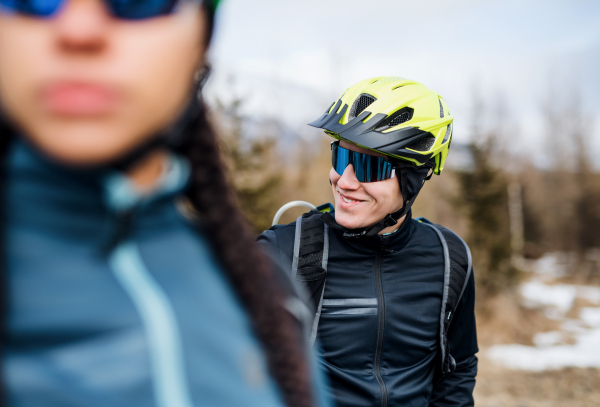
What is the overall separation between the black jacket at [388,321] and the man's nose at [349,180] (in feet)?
0.95

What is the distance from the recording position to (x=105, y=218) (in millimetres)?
644

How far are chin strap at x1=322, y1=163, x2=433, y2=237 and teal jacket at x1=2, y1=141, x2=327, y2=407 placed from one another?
160cm

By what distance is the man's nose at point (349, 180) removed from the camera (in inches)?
90.4

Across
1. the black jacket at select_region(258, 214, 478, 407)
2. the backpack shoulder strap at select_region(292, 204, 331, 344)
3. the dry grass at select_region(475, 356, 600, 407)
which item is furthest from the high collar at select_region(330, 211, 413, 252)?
the dry grass at select_region(475, 356, 600, 407)

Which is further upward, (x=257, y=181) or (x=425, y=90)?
(x=425, y=90)

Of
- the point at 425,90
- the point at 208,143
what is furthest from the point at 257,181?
the point at 208,143

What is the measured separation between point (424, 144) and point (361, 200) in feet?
1.93

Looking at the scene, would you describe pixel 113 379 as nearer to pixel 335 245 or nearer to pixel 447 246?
pixel 335 245

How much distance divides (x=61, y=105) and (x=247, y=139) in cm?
1415

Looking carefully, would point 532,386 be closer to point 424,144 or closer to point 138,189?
point 424,144

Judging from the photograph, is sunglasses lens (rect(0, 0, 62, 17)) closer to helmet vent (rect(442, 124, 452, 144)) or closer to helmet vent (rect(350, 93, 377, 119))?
helmet vent (rect(350, 93, 377, 119))

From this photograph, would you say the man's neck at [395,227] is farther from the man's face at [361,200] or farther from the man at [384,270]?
the man's face at [361,200]

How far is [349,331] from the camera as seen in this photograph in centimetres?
212

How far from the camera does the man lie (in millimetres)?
2119
